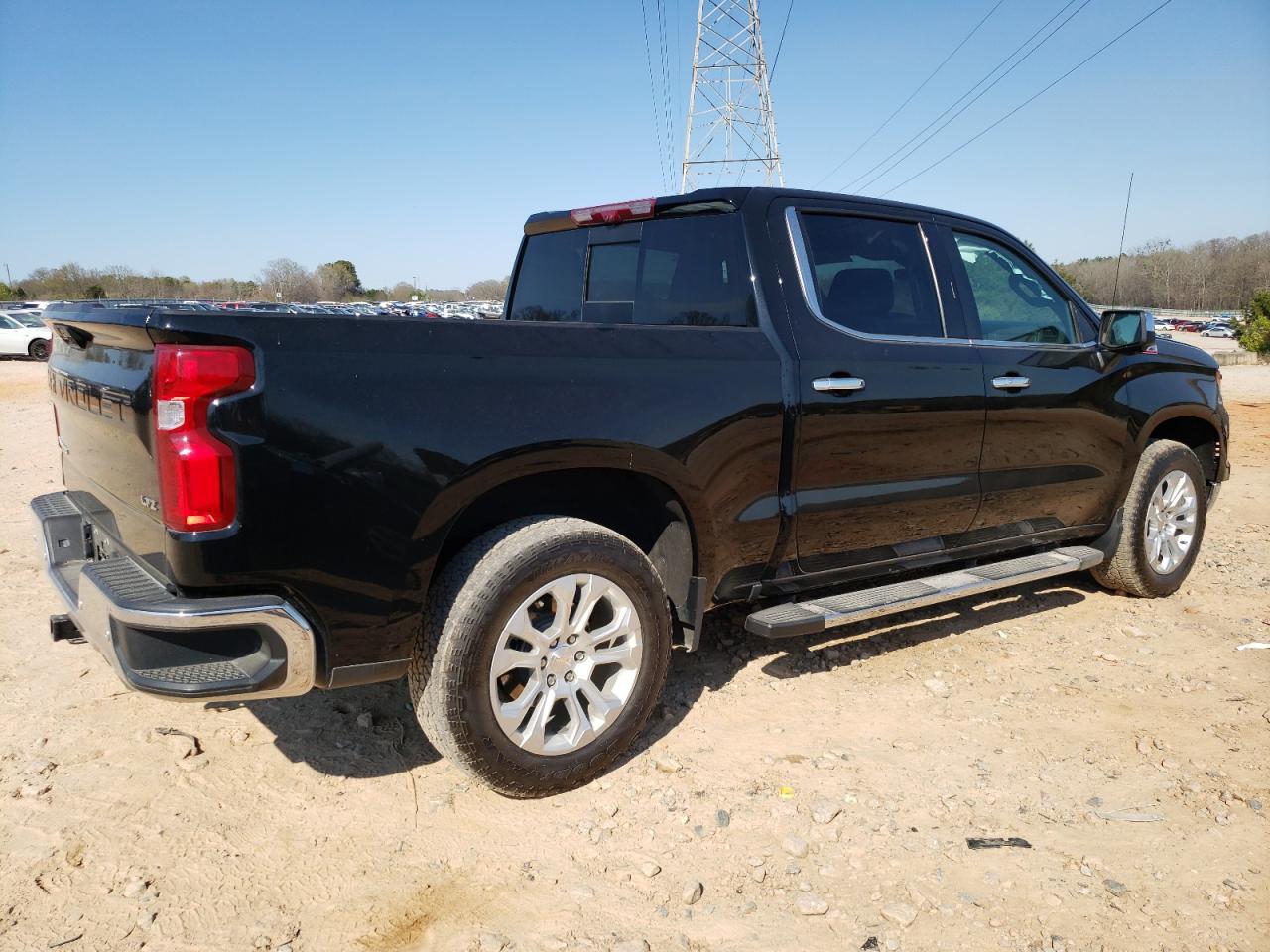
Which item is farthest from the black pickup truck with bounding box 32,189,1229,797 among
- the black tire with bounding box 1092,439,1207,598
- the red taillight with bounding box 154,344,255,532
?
the black tire with bounding box 1092,439,1207,598

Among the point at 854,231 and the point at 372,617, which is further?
Result: the point at 854,231

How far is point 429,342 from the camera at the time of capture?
2648 millimetres

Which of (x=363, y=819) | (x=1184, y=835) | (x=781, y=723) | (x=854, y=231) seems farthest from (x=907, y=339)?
(x=363, y=819)

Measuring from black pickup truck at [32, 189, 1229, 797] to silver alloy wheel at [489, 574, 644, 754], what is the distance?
11 millimetres

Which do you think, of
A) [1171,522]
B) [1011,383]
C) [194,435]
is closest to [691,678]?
[1011,383]

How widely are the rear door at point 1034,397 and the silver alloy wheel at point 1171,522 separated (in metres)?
0.44

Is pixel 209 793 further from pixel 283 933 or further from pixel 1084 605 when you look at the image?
pixel 1084 605

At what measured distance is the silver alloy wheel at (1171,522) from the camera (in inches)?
198

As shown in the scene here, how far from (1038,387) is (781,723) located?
6.62 feet

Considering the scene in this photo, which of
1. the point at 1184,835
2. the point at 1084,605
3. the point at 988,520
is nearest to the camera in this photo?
the point at 1184,835

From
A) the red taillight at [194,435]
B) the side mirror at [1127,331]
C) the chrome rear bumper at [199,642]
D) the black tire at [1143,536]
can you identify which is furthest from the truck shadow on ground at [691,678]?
the side mirror at [1127,331]

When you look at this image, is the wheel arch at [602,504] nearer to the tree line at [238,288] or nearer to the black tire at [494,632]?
the black tire at [494,632]

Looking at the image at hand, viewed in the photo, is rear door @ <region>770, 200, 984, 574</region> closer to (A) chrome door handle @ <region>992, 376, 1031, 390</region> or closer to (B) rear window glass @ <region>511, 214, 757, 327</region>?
(A) chrome door handle @ <region>992, 376, 1031, 390</region>

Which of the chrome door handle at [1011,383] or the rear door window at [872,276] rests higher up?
the rear door window at [872,276]
